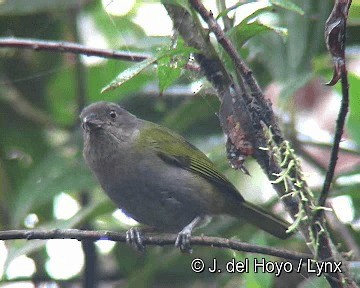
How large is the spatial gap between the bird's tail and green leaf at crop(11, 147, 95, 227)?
819 millimetres

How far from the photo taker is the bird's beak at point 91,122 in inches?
150

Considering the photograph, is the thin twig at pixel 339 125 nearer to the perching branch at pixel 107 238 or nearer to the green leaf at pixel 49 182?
the perching branch at pixel 107 238

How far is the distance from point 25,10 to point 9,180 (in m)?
0.95

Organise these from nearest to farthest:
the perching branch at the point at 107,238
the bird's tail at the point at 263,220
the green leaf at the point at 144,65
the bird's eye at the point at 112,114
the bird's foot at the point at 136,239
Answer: the perching branch at the point at 107,238
the green leaf at the point at 144,65
the bird's foot at the point at 136,239
the bird's tail at the point at 263,220
the bird's eye at the point at 112,114

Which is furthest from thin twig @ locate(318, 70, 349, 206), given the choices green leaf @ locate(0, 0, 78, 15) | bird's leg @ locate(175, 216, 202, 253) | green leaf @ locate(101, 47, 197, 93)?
green leaf @ locate(0, 0, 78, 15)

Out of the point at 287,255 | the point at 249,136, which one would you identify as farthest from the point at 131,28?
the point at 287,255

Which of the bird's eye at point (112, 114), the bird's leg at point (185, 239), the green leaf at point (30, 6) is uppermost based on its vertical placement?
the green leaf at point (30, 6)

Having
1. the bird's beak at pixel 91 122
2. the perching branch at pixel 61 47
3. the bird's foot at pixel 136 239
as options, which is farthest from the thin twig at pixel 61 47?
Result: the bird's beak at pixel 91 122

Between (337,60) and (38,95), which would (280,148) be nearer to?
(337,60)

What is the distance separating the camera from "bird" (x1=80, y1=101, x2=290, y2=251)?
3547 millimetres

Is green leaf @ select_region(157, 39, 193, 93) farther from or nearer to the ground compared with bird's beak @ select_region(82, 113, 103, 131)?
nearer to the ground

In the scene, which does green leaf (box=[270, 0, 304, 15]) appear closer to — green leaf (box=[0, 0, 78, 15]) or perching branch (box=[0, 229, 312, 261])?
perching branch (box=[0, 229, 312, 261])

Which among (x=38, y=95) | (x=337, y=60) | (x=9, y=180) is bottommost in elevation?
(x=337, y=60)

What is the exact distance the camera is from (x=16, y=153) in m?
4.49
